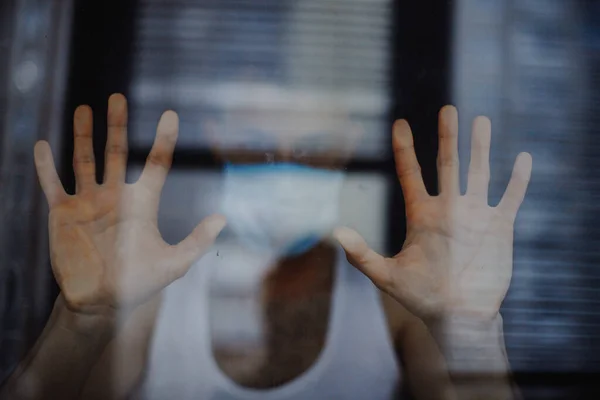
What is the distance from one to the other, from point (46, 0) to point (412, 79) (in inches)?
17.0

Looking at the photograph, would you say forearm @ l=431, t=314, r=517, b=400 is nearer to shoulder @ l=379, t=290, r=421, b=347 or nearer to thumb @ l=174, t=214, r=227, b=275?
shoulder @ l=379, t=290, r=421, b=347

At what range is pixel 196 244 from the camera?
754 millimetres

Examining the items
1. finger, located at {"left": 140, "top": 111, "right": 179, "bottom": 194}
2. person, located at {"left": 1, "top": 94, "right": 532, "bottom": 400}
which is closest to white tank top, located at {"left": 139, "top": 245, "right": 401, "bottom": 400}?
person, located at {"left": 1, "top": 94, "right": 532, "bottom": 400}

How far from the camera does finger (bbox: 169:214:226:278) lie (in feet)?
2.47

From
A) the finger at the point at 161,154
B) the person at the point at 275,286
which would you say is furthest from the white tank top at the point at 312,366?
the finger at the point at 161,154

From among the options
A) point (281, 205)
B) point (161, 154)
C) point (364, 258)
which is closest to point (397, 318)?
point (364, 258)

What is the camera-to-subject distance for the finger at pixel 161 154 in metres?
0.75

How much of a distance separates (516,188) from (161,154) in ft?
1.36

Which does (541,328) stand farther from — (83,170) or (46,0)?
(46,0)

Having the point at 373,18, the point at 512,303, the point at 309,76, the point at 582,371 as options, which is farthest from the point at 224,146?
the point at 582,371

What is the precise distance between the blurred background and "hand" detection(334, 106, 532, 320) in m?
0.01

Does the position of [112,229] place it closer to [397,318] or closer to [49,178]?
[49,178]

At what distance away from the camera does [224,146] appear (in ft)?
2.53

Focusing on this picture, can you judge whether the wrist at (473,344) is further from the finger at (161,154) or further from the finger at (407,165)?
the finger at (161,154)
